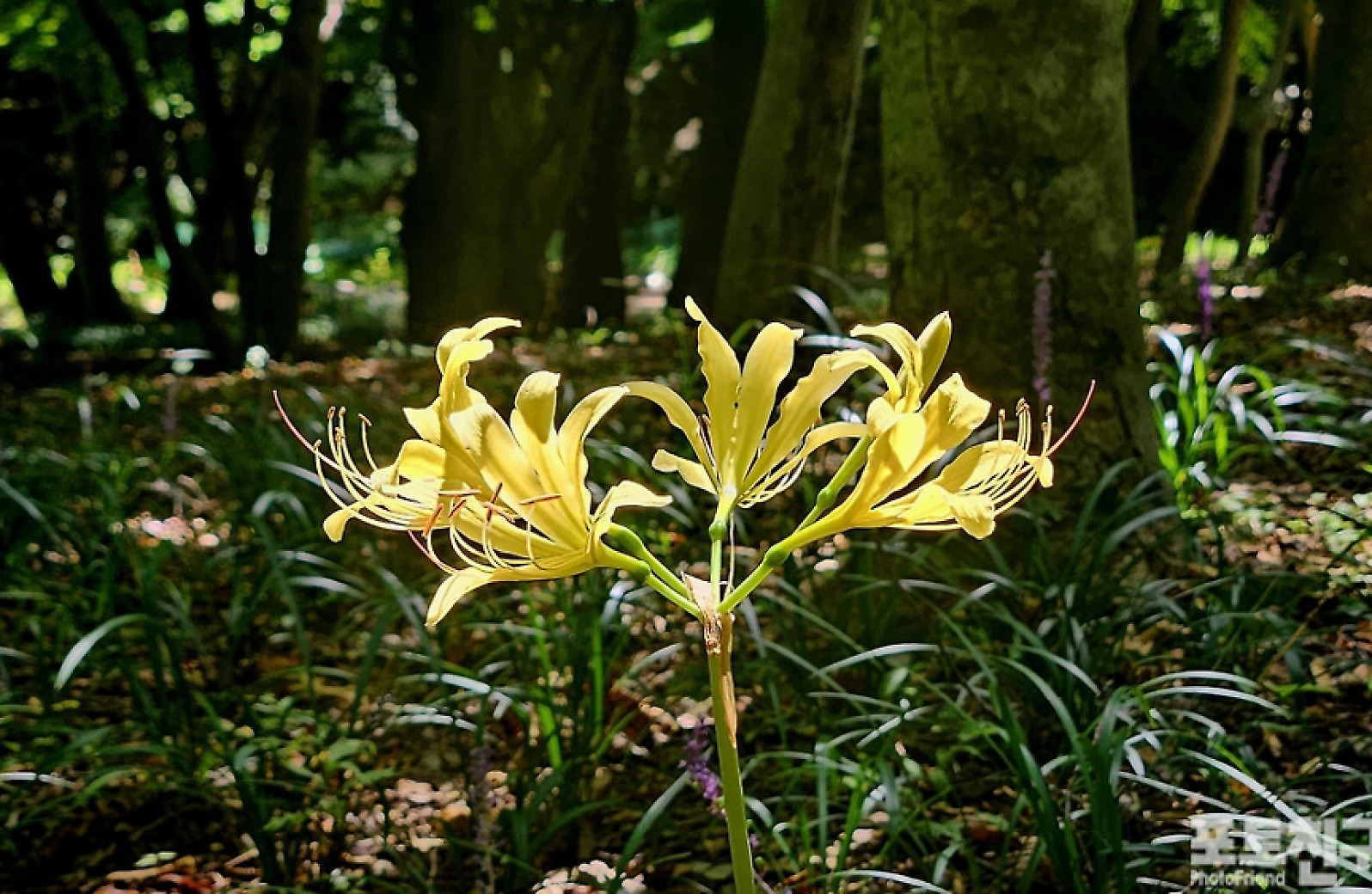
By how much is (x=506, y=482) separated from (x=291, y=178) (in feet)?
26.3

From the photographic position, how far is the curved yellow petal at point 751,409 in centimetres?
102

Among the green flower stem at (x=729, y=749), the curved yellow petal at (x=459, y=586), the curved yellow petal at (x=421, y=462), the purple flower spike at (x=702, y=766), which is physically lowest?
the purple flower spike at (x=702, y=766)

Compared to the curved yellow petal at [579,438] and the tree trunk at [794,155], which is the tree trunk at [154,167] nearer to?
the tree trunk at [794,155]

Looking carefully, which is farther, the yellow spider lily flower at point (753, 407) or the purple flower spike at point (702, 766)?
the purple flower spike at point (702, 766)

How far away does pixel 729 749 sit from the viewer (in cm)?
94

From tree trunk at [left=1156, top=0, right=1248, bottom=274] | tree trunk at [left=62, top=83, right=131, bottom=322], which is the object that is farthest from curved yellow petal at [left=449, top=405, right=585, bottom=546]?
tree trunk at [left=62, top=83, right=131, bottom=322]

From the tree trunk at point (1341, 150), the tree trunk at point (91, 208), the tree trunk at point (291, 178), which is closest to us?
the tree trunk at point (1341, 150)

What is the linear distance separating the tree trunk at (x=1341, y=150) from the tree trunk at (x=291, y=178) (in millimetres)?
6195

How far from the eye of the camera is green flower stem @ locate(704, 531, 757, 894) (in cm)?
91

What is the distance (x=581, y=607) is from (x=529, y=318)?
705 centimetres

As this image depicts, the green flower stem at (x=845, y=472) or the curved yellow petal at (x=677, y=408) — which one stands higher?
the curved yellow petal at (x=677, y=408)

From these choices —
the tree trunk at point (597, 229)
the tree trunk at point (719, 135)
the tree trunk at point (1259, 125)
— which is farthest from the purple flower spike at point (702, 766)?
the tree trunk at point (597, 229)

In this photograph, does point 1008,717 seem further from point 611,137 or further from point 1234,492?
point 611,137

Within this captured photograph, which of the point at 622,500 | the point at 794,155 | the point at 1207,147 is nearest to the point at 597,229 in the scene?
the point at 1207,147
